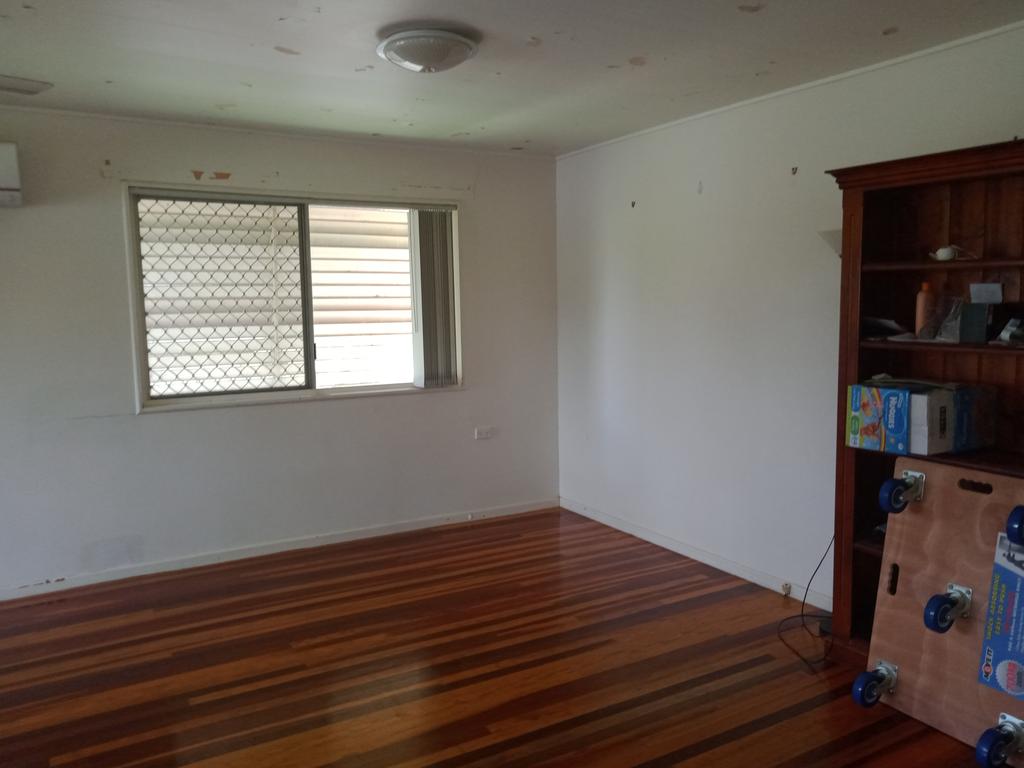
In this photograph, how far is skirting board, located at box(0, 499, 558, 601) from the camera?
13.5 feet

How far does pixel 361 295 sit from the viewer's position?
4969 mm

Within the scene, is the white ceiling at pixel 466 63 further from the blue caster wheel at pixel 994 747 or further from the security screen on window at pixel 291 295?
the blue caster wheel at pixel 994 747

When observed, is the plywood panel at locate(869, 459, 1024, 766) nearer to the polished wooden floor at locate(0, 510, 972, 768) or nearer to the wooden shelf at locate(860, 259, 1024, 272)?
the polished wooden floor at locate(0, 510, 972, 768)

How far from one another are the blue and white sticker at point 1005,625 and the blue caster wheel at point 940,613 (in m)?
0.11

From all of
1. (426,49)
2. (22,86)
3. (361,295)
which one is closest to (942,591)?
(426,49)

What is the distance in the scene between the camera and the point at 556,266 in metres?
5.57

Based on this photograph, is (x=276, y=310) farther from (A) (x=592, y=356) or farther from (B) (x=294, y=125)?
(A) (x=592, y=356)

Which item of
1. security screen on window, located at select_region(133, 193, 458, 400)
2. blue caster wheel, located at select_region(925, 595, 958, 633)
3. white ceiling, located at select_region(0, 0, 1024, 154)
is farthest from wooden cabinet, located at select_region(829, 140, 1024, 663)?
security screen on window, located at select_region(133, 193, 458, 400)

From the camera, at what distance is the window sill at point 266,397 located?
438cm

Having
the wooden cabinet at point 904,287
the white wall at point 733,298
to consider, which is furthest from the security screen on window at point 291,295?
the wooden cabinet at point 904,287

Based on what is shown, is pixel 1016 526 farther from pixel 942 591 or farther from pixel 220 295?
pixel 220 295

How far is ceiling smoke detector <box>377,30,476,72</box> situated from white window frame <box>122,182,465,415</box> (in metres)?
1.80

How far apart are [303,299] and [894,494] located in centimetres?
348

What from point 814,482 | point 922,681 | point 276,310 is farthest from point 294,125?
point 922,681
